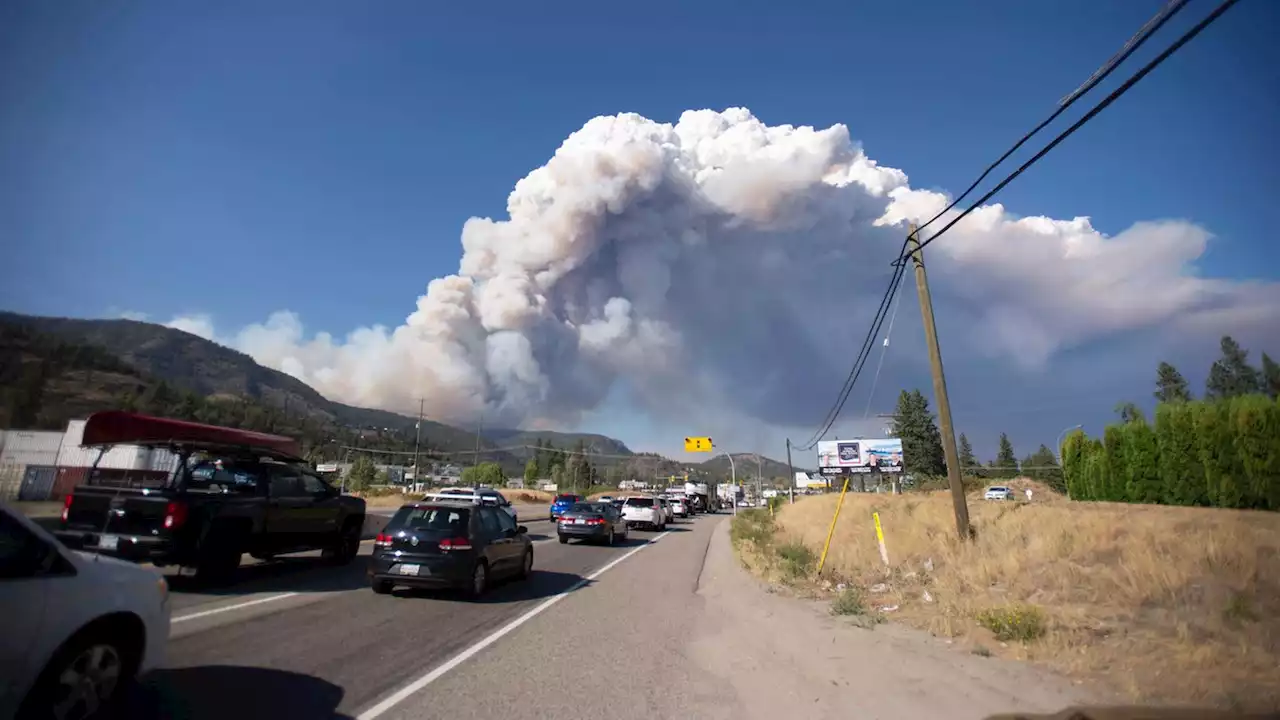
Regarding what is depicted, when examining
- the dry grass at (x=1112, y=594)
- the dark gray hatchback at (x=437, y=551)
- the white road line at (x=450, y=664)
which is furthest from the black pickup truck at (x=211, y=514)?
the dry grass at (x=1112, y=594)

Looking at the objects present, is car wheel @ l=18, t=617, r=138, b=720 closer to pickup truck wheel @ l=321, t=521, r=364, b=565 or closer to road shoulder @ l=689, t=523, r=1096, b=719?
road shoulder @ l=689, t=523, r=1096, b=719

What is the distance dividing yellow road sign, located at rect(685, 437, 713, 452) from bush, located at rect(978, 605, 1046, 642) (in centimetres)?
4715

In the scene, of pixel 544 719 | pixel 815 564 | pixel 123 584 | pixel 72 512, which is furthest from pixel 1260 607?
pixel 72 512

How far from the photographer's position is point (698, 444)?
2176 inches

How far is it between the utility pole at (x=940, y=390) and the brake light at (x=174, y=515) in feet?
48.2

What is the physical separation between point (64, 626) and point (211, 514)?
6.57 metres

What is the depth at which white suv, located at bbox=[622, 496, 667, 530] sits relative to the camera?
109 ft

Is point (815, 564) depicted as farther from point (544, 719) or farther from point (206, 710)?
point (206, 710)

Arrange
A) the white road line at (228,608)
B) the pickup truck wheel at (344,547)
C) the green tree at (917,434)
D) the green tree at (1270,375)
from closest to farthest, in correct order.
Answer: the white road line at (228,608) < the pickup truck wheel at (344,547) < the green tree at (1270,375) < the green tree at (917,434)

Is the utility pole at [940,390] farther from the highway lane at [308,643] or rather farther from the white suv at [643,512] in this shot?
the white suv at [643,512]

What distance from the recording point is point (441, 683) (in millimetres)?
5445

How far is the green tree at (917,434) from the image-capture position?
93.6 metres

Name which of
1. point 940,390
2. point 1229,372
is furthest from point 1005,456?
point 940,390

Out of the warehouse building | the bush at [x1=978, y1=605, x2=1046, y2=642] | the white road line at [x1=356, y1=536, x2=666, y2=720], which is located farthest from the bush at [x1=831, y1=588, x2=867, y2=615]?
the warehouse building
